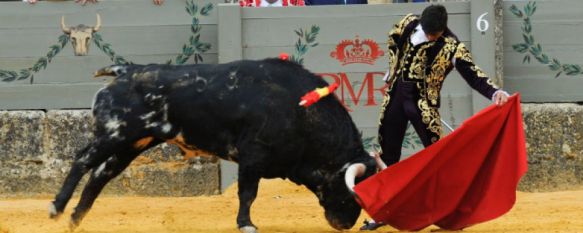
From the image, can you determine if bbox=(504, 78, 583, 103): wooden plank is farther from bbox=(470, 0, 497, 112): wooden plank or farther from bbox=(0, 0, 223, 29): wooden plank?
bbox=(0, 0, 223, 29): wooden plank

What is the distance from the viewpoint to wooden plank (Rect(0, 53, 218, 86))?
12.2 meters

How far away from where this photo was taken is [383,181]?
9.16m

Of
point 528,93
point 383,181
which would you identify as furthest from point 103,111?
point 528,93

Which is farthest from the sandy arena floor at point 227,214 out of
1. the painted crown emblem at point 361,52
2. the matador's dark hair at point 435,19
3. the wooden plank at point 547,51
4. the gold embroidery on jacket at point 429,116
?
the matador's dark hair at point 435,19

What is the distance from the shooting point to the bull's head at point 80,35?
12.1m

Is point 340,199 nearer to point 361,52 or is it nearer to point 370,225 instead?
point 370,225

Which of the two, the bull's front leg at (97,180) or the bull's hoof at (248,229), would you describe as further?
the bull's front leg at (97,180)

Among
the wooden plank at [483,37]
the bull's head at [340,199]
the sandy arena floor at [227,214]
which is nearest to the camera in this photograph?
the bull's head at [340,199]

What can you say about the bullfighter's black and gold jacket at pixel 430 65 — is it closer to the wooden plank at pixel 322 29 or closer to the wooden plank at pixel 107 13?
the wooden plank at pixel 322 29

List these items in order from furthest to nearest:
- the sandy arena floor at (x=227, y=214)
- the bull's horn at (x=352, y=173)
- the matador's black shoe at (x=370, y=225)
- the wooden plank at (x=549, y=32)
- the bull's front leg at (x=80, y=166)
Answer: the wooden plank at (x=549, y=32) → the sandy arena floor at (x=227, y=214) → the matador's black shoe at (x=370, y=225) → the bull's front leg at (x=80, y=166) → the bull's horn at (x=352, y=173)

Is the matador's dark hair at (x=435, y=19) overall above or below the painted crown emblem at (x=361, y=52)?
above

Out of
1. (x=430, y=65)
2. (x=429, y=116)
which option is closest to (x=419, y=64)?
(x=430, y=65)

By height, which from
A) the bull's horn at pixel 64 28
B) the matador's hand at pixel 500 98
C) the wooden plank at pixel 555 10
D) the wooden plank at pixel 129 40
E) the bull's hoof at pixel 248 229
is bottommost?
the bull's hoof at pixel 248 229

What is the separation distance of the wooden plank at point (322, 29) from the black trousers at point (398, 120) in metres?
2.60
